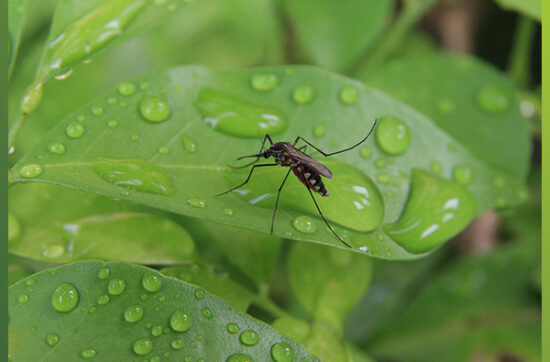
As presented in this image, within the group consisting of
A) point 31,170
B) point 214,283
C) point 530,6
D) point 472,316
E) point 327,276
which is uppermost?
point 530,6

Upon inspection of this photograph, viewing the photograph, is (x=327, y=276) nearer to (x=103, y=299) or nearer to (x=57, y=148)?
(x=103, y=299)

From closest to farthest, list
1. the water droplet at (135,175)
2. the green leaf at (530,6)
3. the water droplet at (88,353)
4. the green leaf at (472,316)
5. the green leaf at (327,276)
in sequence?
1. the water droplet at (88,353)
2. the water droplet at (135,175)
3. the green leaf at (327,276)
4. the green leaf at (530,6)
5. the green leaf at (472,316)

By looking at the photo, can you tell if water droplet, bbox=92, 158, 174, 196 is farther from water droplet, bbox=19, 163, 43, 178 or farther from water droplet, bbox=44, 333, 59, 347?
water droplet, bbox=44, 333, 59, 347

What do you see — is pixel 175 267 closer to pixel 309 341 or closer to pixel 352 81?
pixel 309 341

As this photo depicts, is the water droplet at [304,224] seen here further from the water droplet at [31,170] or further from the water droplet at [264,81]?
the water droplet at [31,170]

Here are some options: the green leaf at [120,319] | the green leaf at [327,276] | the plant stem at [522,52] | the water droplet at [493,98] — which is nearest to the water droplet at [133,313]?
the green leaf at [120,319]

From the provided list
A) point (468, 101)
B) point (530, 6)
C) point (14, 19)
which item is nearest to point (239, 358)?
point (14, 19)
